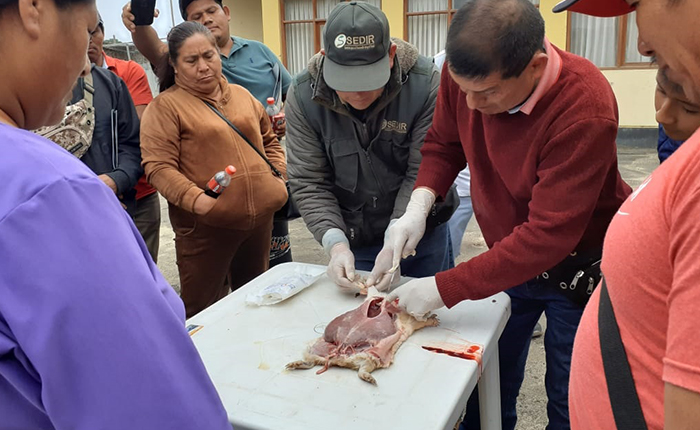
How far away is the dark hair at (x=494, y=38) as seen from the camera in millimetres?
1486

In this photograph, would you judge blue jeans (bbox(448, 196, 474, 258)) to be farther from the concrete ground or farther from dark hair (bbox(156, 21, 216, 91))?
dark hair (bbox(156, 21, 216, 91))

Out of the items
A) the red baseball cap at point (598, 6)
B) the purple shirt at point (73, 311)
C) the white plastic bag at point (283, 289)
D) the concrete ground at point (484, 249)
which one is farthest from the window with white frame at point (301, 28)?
the purple shirt at point (73, 311)

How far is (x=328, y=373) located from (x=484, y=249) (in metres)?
3.67

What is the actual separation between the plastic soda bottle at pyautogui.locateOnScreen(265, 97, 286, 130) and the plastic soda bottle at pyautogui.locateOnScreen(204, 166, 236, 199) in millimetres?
862

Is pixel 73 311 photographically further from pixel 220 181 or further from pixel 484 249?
pixel 484 249

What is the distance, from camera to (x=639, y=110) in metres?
9.76

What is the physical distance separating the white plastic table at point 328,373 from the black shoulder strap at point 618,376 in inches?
17.3

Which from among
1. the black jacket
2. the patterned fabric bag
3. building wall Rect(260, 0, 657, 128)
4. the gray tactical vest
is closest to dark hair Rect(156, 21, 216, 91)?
the black jacket

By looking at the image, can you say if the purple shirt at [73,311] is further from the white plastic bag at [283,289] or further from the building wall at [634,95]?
the building wall at [634,95]

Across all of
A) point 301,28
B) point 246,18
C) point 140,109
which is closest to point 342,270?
point 140,109

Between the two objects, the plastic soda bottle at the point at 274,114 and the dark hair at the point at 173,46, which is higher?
the dark hair at the point at 173,46

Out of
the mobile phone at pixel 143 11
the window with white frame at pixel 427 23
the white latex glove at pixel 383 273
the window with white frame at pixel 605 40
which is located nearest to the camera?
the white latex glove at pixel 383 273

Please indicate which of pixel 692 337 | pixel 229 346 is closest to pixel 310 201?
pixel 229 346

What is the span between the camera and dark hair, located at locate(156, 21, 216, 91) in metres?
2.65
